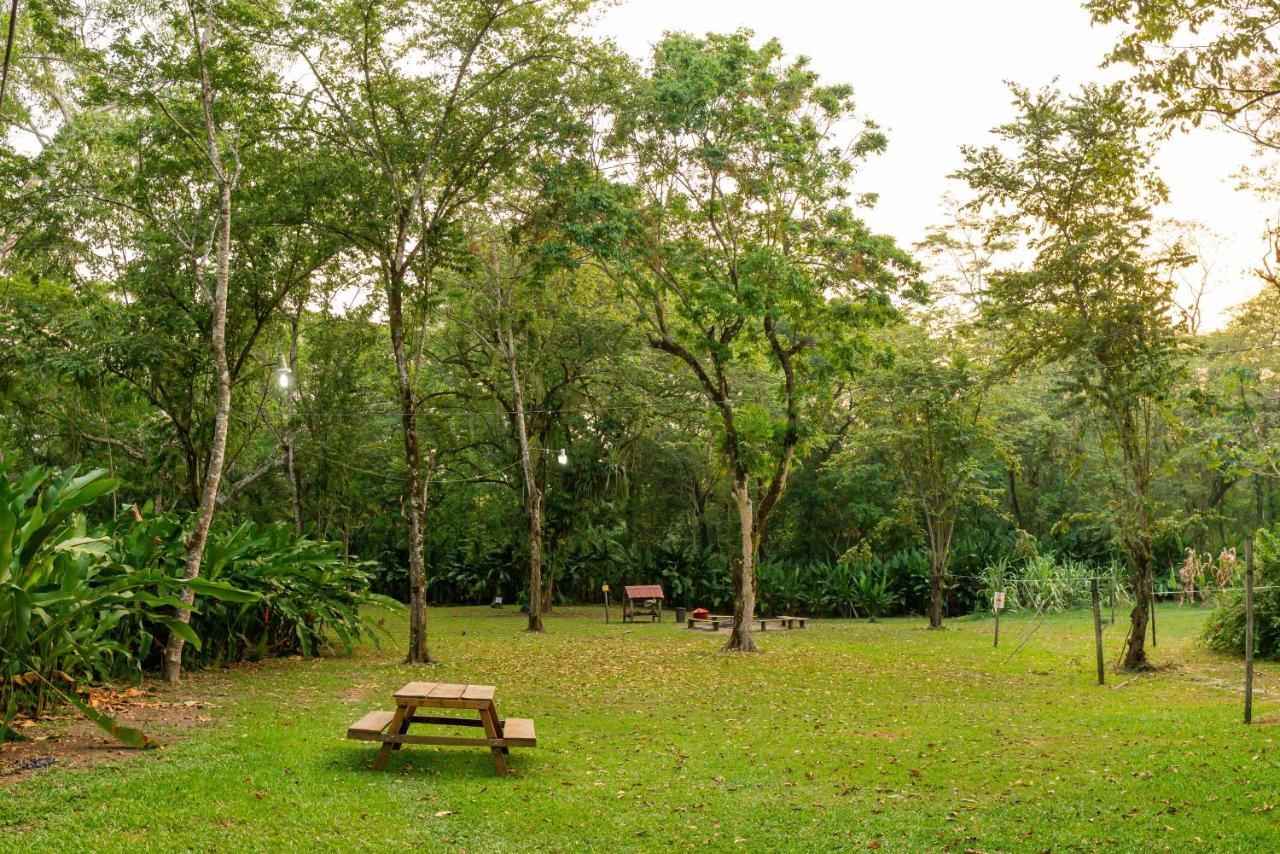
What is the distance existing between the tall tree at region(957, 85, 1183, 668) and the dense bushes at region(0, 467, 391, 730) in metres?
9.63

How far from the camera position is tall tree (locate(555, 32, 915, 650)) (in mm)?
14484

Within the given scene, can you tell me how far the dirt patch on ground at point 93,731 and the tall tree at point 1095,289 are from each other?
10.4 m

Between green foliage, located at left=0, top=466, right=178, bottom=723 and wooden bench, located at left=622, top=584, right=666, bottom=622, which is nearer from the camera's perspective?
green foliage, located at left=0, top=466, right=178, bottom=723

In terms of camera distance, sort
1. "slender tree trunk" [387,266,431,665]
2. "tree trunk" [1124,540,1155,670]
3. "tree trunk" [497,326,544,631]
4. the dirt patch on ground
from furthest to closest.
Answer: "tree trunk" [497,326,544,631]
"slender tree trunk" [387,266,431,665]
"tree trunk" [1124,540,1155,670]
the dirt patch on ground

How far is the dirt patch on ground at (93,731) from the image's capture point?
5.94 m

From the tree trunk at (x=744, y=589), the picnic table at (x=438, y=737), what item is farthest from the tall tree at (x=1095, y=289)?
the picnic table at (x=438, y=737)

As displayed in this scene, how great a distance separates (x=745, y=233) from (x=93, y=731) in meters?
11.9

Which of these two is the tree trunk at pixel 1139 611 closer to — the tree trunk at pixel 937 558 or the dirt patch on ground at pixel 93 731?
the tree trunk at pixel 937 558

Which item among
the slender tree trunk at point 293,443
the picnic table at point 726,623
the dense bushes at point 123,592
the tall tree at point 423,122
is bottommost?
the picnic table at point 726,623

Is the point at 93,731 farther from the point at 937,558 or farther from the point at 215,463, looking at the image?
the point at 937,558

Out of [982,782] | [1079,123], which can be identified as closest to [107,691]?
[982,782]

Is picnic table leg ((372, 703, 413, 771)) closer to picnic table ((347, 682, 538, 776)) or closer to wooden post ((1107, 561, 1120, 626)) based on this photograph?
picnic table ((347, 682, 538, 776))

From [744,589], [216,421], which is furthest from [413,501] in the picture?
[744,589]

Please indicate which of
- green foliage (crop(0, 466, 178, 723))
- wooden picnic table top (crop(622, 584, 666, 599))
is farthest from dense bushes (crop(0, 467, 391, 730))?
wooden picnic table top (crop(622, 584, 666, 599))
